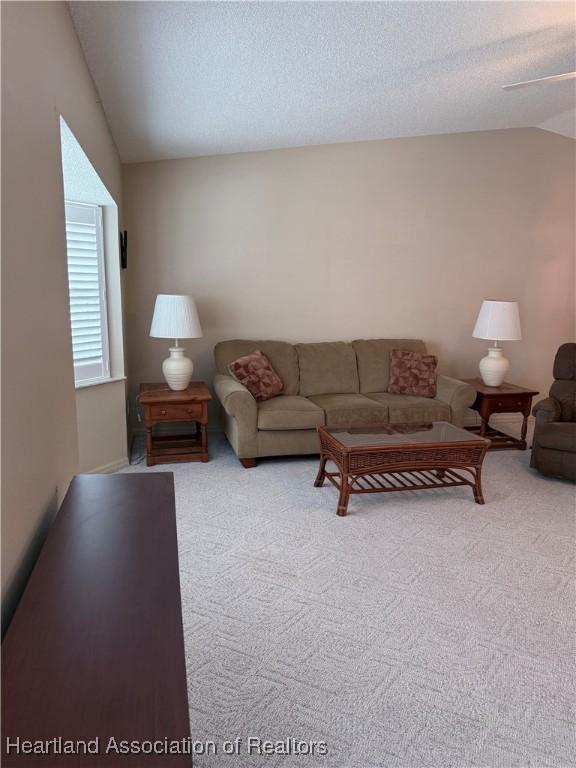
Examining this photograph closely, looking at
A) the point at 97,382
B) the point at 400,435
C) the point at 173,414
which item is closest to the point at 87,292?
the point at 97,382

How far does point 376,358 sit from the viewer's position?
205 inches

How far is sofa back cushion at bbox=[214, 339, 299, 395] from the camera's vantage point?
16.2 ft

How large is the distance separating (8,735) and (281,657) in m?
1.43

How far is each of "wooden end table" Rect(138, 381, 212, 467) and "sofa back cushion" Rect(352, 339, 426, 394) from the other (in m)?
1.48

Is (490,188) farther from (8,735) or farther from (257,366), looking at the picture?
(8,735)

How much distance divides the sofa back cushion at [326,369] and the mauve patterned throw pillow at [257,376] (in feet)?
1.13

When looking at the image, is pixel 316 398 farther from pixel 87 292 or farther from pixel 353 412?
pixel 87 292

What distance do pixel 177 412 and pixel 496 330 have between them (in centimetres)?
284

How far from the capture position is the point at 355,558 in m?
2.93

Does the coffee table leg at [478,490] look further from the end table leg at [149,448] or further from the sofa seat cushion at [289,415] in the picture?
the end table leg at [149,448]

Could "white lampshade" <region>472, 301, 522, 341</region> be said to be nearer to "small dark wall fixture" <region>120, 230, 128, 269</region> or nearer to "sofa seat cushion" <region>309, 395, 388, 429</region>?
"sofa seat cushion" <region>309, 395, 388, 429</region>

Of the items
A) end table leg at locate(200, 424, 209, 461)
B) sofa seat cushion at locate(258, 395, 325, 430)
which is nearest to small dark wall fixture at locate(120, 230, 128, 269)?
end table leg at locate(200, 424, 209, 461)

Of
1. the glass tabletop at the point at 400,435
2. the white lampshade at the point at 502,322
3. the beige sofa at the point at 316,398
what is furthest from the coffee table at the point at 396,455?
the white lampshade at the point at 502,322

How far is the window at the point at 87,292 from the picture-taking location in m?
3.87
